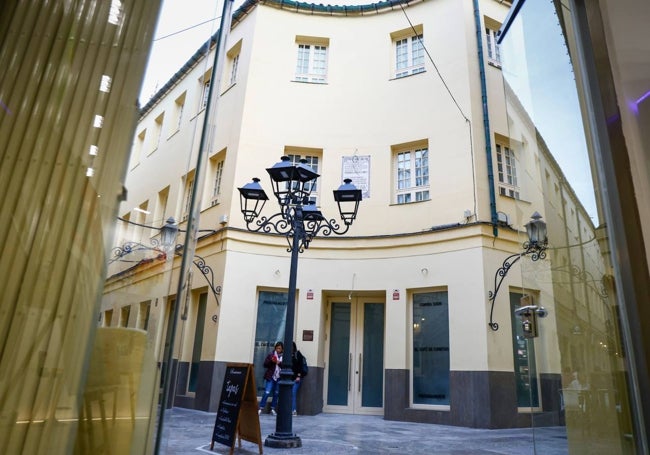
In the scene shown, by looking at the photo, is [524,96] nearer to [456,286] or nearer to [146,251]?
[146,251]

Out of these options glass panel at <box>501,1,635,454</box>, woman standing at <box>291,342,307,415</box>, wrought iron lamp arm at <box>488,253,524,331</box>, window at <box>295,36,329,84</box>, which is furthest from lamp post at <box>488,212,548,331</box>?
window at <box>295,36,329,84</box>

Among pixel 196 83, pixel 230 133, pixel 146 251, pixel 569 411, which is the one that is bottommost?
pixel 569 411

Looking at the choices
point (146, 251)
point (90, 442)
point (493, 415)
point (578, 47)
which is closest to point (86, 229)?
point (146, 251)

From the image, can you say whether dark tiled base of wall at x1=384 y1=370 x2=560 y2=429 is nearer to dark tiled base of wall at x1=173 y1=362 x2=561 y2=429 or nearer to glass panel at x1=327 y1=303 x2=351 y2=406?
dark tiled base of wall at x1=173 y1=362 x2=561 y2=429

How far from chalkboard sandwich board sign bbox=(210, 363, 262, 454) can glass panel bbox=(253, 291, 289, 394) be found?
4.35m

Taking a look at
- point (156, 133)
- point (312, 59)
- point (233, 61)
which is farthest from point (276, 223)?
point (233, 61)

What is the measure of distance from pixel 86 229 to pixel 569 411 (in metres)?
2.51

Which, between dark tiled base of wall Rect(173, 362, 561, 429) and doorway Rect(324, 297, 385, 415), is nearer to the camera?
dark tiled base of wall Rect(173, 362, 561, 429)

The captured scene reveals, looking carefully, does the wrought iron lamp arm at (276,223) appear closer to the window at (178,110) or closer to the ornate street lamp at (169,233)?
the window at (178,110)

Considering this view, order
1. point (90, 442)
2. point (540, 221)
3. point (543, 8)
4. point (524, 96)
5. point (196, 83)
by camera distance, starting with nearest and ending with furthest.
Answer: point (90, 442)
point (196, 83)
point (543, 8)
point (540, 221)
point (524, 96)

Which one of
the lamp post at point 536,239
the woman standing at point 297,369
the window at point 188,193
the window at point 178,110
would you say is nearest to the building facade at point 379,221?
the woman standing at point 297,369

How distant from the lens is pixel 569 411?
2395mm

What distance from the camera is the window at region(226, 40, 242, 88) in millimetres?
11863

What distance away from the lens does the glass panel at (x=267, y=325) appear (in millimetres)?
9727
